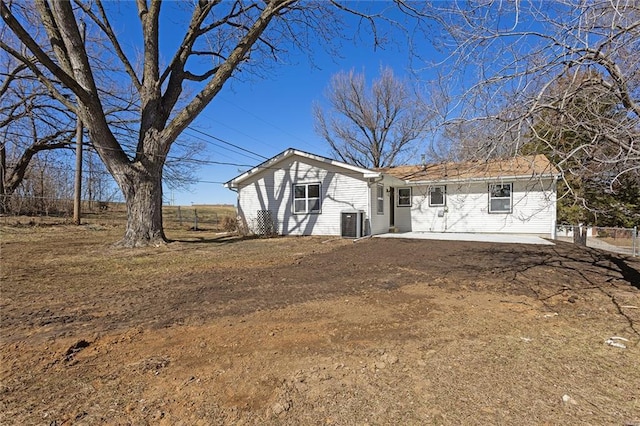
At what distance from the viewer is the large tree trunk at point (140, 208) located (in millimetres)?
9492

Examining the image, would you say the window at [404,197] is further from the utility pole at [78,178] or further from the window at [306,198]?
the utility pole at [78,178]

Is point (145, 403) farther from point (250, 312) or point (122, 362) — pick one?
point (250, 312)

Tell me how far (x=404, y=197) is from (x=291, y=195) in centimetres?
527

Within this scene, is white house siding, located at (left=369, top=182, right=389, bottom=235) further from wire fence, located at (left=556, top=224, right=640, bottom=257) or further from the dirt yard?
the dirt yard

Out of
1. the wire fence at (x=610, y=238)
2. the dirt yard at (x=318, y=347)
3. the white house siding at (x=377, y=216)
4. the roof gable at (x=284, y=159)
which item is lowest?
the dirt yard at (x=318, y=347)

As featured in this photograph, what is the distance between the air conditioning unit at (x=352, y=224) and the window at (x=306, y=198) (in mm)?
1581

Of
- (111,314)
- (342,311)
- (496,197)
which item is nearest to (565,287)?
(342,311)

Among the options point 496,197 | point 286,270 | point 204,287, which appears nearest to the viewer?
point 204,287

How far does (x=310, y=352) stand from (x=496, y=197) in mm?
12626

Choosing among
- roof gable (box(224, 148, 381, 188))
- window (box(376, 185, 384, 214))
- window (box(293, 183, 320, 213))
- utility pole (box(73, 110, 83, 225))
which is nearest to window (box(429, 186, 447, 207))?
window (box(376, 185, 384, 214))

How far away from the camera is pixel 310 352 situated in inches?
114

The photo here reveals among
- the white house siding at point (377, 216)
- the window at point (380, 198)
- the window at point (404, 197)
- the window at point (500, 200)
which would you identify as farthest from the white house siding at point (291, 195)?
the window at point (500, 200)

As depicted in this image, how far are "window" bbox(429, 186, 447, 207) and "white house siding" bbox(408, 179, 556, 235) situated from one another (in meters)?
0.17

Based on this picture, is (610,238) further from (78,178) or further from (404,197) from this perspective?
(78,178)
